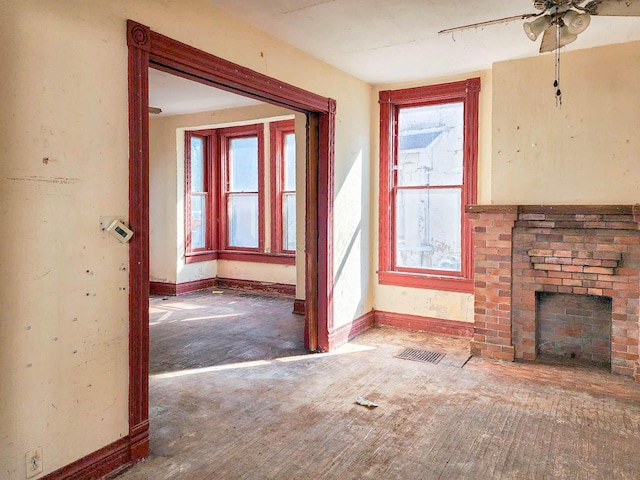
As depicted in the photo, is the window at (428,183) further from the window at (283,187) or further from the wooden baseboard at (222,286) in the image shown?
the wooden baseboard at (222,286)

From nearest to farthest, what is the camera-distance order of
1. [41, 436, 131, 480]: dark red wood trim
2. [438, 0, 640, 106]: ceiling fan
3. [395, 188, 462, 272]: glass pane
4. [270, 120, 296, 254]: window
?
[41, 436, 131, 480]: dark red wood trim
[438, 0, 640, 106]: ceiling fan
[395, 188, 462, 272]: glass pane
[270, 120, 296, 254]: window

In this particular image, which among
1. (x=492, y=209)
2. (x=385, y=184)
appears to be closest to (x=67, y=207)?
(x=492, y=209)

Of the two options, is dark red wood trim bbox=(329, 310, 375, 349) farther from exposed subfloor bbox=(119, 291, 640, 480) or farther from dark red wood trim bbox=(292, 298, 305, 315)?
dark red wood trim bbox=(292, 298, 305, 315)

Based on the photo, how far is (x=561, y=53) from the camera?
4.10 meters

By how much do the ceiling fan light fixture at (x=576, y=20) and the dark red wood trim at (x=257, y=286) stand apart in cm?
540

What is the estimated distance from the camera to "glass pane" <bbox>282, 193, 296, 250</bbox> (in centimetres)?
730

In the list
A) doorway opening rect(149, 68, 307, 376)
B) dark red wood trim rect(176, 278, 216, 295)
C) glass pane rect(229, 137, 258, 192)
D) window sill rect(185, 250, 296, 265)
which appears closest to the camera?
doorway opening rect(149, 68, 307, 376)

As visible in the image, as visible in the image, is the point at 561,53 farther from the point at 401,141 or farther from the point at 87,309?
the point at 87,309

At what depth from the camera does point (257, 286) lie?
762 centimetres

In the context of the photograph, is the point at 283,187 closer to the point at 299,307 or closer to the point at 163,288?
the point at 299,307

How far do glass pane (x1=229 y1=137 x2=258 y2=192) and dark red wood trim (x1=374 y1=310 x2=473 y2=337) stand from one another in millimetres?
3387

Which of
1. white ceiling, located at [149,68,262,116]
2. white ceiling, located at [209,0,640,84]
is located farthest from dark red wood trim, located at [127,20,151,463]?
white ceiling, located at [149,68,262,116]

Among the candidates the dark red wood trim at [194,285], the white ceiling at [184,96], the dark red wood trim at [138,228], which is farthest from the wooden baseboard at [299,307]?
the dark red wood trim at [138,228]

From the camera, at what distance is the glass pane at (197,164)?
305 inches
